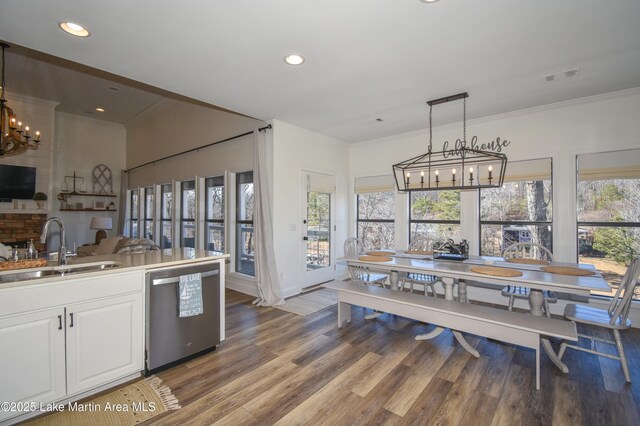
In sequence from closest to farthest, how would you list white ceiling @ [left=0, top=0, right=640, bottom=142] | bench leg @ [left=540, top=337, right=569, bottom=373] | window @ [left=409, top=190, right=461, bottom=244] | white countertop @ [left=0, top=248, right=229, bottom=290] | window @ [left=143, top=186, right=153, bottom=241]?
1. white countertop @ [left=0, top=248, right=229, bottom=290]
2. white ceiling @ [left=0, top=0, right=640, bottom=142]
3. bench leg @ [left=540, top=337, right=569, bottom=373]
4. window @ [left=409, top=190, right=461, bottom=244]
5. window @ [left=143, top=186, right=153, bottom=241]

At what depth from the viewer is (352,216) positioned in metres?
5.95

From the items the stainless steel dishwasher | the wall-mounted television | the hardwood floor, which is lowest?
the hardwood floor

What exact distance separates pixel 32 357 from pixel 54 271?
2.17 feet

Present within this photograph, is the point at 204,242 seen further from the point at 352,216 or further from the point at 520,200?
the point at 520,200

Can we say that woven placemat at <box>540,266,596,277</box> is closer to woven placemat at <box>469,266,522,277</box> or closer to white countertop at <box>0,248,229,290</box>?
woven placemat at <box>469,266,522,277</box>

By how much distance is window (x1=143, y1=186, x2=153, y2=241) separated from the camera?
24.4 ft

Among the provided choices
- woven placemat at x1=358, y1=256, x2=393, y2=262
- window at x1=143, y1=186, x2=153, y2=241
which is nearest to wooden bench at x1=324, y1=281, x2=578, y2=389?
woven placemat at x1=358, y1=256, x2=393, y2=262

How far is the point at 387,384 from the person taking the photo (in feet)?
7.61

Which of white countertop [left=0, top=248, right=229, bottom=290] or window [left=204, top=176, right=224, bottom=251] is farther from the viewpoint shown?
window [left=204, top=176, right=224, bottom=251]

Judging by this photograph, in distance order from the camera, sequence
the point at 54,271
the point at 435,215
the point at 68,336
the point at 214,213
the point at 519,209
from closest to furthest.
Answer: the point at 68,336
the point at 54,271
the point at 519,209
the point at 435,215
the point at 214,213

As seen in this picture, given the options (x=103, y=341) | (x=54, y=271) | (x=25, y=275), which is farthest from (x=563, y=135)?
(x=25, y=275)

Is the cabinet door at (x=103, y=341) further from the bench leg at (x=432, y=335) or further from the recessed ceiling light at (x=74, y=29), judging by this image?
the bench leg at (x=432, y=335)

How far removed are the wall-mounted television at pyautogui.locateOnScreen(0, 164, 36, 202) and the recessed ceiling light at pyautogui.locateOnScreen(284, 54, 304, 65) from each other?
21.2ft

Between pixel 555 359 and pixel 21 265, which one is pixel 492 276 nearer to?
pixel 555 359
